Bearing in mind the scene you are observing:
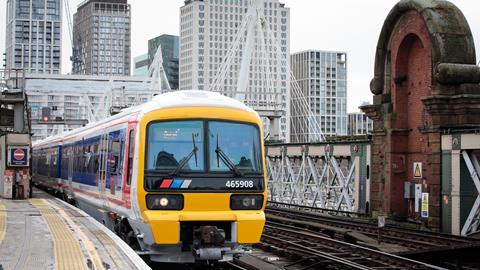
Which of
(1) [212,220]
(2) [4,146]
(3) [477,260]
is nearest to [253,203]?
(1) [212,220]

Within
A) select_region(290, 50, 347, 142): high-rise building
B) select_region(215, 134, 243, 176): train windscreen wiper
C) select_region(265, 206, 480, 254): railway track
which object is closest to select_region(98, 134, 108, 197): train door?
select_region(215, 134, 243, 176): train windscreen wiper

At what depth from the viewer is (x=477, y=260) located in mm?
15805

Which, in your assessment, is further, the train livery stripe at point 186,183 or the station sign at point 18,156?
the station sign at point 18,156

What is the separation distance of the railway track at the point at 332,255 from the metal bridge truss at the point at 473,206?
16.0ft

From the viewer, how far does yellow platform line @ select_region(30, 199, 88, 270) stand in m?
9.23

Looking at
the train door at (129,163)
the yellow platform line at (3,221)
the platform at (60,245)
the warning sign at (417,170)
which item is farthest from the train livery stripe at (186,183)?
the warning sign at (417,170)

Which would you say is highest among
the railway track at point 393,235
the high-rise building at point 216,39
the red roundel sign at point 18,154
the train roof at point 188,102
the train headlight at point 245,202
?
the high-rise building at point 216,39

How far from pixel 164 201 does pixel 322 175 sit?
20812 mm

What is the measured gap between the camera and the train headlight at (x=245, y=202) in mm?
12141

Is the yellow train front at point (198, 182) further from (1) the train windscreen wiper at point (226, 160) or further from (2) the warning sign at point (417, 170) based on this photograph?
(2) the warning sign at point (417, 170)

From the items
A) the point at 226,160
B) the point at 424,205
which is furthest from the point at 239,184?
the point at 424,205

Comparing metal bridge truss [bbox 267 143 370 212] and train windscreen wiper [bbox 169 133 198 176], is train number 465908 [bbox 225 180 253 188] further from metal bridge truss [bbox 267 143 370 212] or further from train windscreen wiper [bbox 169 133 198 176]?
metal bridge truss [bbox 267 143 370 212]

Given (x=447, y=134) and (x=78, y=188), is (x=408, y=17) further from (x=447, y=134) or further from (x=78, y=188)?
(x=78, y=188)

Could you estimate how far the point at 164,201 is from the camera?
11.8 meters
